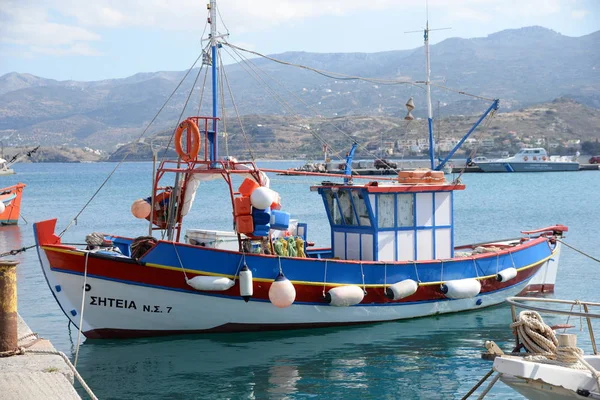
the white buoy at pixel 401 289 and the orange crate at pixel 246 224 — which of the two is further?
the white buoy at pixel 401 289

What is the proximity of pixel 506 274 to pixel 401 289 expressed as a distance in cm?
285

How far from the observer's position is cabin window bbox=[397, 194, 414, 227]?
Answer: 16047 millimetres

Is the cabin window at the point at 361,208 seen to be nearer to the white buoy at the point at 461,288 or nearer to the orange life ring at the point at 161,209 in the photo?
the white buoy at the point at 461,288

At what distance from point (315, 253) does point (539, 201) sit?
42.8 metres

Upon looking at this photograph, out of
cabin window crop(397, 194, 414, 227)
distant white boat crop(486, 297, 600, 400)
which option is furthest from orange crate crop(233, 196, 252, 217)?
distant white boat crop(486, 297, 600, 400)

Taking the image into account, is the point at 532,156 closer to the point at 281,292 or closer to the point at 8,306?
the point at 281,292

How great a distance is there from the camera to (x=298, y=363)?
44.5 ft

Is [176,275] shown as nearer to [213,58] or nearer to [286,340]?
[286,340]

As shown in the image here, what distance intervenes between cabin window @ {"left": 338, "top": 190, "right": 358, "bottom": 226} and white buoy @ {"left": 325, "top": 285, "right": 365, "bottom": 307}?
1.69 meters

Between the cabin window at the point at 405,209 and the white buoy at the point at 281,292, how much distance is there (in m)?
3.15

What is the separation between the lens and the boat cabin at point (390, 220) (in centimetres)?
1582

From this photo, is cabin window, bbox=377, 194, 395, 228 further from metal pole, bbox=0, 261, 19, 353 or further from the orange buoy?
metal pole, bbox=0, 261, 19, 353

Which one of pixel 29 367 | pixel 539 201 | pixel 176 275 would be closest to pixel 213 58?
pixel 176 275

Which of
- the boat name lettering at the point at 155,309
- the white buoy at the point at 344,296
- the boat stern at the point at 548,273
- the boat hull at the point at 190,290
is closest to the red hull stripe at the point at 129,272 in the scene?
the boat hull at the point at 190,290
